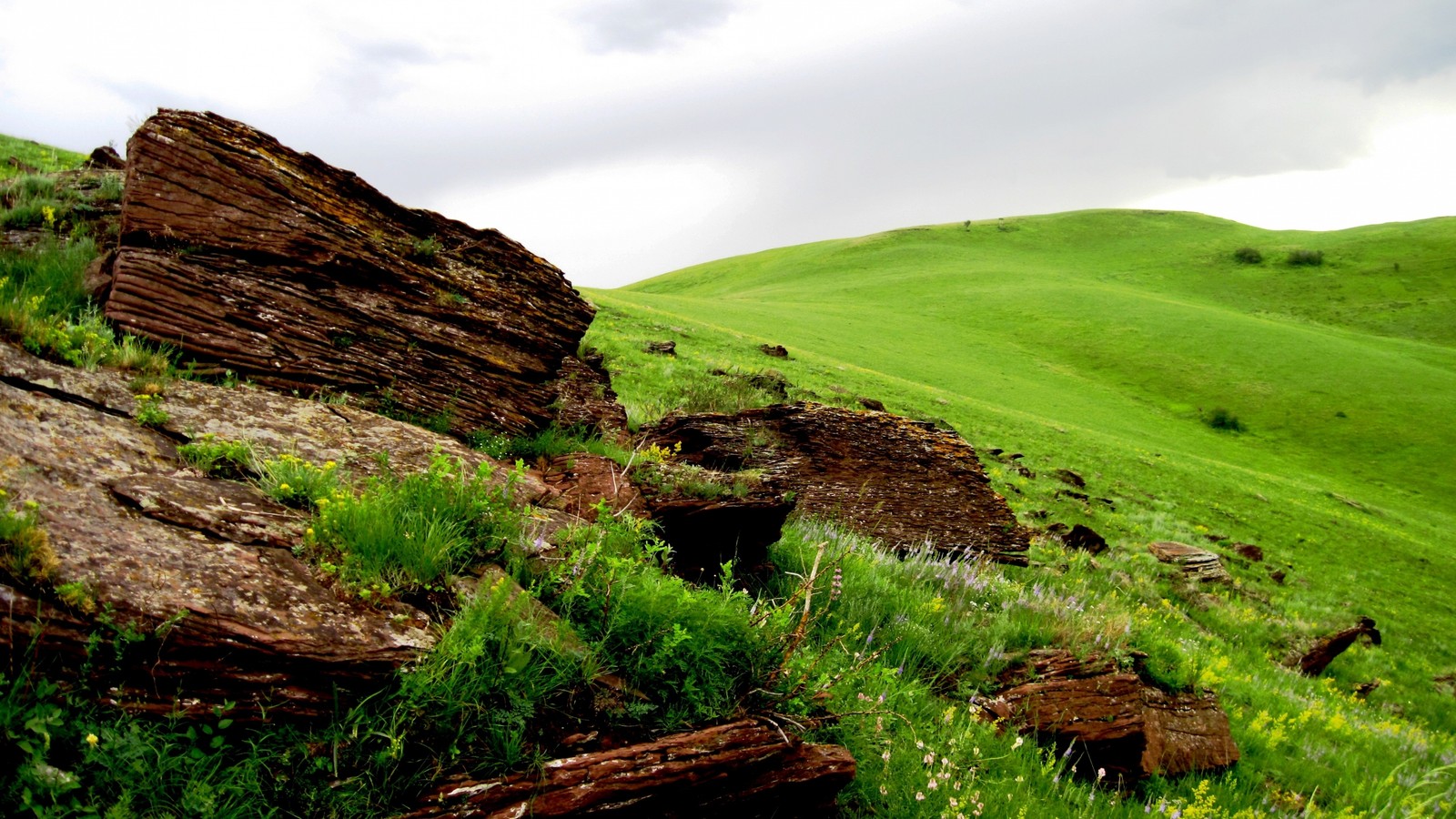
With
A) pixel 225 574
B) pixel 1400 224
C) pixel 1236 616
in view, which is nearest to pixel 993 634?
pixel 225 574

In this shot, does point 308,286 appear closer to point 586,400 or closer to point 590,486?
point 586,400

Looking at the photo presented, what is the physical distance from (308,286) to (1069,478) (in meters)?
24.8

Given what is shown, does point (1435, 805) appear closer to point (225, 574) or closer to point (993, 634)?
point (993, 634)

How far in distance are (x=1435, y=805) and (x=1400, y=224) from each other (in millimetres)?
131301

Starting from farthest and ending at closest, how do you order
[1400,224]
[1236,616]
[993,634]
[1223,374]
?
[1400,224] → [1223,374] → [1236,616] → [993,634]

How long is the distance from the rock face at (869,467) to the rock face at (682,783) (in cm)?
560

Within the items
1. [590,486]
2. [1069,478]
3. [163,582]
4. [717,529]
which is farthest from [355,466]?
[1069,478]

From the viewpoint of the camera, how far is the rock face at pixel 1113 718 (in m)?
5.41

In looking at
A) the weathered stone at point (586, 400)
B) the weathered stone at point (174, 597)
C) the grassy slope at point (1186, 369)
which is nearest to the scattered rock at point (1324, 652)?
the grassy slope at point (1186, 369)

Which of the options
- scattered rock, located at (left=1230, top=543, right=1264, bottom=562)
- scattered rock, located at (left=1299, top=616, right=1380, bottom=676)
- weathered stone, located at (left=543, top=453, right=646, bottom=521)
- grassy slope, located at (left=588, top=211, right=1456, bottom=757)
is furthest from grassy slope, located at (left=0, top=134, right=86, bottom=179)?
scattered rock, located at (left=1230, top=543, right=1264, bottom=562)

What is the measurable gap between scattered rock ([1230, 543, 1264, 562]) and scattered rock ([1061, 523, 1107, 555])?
7916mm

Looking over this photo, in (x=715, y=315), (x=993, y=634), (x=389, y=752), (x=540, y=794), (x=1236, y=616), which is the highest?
(x=715, y=315)

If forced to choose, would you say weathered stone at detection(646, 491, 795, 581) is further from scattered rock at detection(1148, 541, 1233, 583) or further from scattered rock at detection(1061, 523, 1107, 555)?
scattered rock at detection(1148, 541, 1233, 583)

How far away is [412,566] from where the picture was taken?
3520 millimetres
